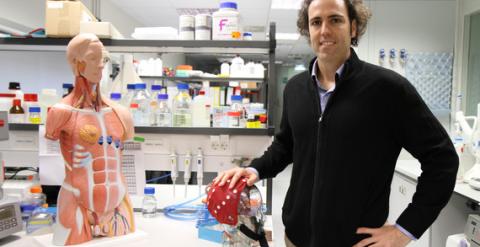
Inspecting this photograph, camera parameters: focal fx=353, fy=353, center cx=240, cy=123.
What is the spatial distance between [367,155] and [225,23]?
96cm

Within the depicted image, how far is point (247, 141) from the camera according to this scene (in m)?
1.85

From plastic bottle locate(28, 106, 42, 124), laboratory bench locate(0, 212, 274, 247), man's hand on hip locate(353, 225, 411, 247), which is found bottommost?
laboratory bench locate(0, 212, 274, 247)

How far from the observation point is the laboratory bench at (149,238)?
1.33 metres

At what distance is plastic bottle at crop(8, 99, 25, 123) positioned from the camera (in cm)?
183

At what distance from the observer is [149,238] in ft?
4.66

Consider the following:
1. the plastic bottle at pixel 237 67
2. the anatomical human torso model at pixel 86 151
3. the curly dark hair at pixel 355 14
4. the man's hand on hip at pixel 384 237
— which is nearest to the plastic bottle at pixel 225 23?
the curly dark hair at pixel 355 14

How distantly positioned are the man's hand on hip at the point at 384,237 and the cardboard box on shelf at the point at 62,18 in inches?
61.1

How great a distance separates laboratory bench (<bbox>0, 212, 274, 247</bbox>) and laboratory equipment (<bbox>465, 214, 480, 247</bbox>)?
136cm

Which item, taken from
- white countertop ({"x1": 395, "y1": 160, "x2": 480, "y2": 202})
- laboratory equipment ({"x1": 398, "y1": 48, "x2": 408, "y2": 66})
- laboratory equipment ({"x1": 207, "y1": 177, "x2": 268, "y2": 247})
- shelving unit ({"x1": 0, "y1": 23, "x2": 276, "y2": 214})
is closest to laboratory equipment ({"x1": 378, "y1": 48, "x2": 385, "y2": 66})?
laboratory equipment ({"x1": 398, "y1": 48, "x2": 408, "y2": 66})

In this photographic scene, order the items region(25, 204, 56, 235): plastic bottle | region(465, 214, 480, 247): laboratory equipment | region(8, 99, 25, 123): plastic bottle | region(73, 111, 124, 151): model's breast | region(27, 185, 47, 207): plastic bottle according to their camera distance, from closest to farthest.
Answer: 1. region(73, 111, 124, 151): model's breast
2. region(25, 204, 56, 235): plastic bottle
3. region(27, 185, 47, 207): plastic bottle
4. region(8, 99, 25, 123): plastic bottle
5. region(465, 214, 480, 247): laboratory equipment

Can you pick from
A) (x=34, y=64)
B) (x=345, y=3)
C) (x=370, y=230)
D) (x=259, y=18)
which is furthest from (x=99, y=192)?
(x=259, y=18)

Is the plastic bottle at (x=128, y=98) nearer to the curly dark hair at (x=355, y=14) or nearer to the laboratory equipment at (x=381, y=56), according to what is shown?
the curly dark hair at (x=355, y=14)

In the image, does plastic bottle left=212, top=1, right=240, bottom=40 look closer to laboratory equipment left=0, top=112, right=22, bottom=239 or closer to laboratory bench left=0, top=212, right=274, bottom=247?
laboratory bench left=0, top=212, right=274, bottom=247

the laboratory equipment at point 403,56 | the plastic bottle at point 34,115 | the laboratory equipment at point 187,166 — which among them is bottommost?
the laboratory equipment at point 187,166
